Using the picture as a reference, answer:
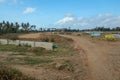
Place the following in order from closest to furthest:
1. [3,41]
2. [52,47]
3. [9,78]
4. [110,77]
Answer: [9,78] → [110,77] → [52,47] → [3,41]

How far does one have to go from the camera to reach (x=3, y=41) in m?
44.6

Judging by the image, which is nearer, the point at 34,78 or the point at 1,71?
the point at 1,71

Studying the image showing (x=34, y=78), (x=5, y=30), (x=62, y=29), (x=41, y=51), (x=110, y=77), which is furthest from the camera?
(x=62, y=29)

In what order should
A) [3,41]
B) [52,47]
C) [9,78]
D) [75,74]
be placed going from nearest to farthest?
1. [9,78]
2. [75,74]
3. [52,47]
4. [3,41]

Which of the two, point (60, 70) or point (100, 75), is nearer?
point (100, 75)

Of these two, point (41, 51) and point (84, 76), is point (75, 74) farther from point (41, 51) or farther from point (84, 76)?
point (41, 51)

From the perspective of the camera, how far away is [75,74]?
13867mm

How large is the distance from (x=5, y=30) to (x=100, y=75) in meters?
83.8

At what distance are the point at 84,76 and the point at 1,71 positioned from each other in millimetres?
4433

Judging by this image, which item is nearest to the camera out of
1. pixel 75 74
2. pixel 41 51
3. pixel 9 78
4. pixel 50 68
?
pixel 9 78

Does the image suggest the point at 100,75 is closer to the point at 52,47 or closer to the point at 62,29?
the point at 52,47

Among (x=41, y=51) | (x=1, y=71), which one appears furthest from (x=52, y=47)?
(x=1, y=71)

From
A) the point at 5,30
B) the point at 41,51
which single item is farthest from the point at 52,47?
the point at 5,30

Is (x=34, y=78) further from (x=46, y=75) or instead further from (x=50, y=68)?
(x=50, y=68)
